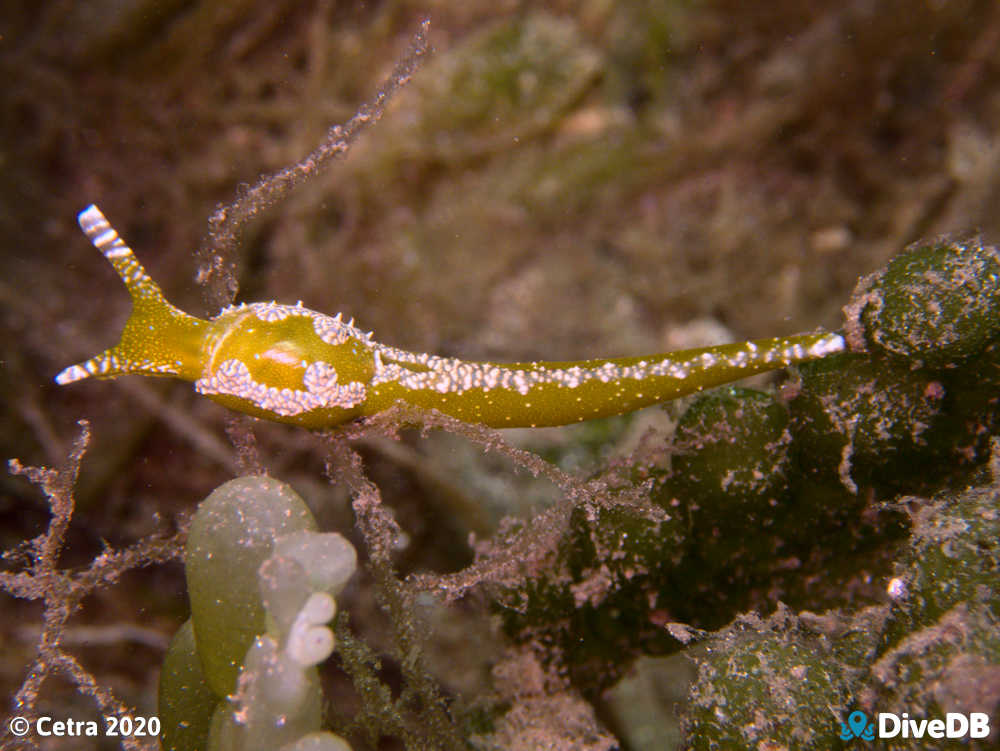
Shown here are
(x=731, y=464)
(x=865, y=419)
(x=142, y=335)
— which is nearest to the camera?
(x=865, y=419)

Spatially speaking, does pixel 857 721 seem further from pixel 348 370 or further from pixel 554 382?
pixel 348 370

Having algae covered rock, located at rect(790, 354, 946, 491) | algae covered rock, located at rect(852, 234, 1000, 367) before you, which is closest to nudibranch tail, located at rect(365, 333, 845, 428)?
algae covered rock, located at rect(790, 354, 946, 491)

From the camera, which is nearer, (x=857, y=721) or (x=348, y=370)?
(x=857, y=721)

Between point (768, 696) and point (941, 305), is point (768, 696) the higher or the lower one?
the lower one

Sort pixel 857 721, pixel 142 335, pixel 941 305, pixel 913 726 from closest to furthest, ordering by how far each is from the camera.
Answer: pixel 913 726 < pixel 857 721 < pixel 941 305 < pixel 142 335

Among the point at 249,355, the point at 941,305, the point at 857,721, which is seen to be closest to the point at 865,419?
the point at 941,305

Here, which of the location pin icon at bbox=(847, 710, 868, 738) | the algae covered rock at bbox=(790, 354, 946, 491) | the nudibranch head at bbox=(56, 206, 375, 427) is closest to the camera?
the location pin icon at bbox=(847, 710, 868, 738)

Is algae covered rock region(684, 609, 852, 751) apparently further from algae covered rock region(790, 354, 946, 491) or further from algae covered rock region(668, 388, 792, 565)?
algae covered rock region(790, 354, 946, 491)

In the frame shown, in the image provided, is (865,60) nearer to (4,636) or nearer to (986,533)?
(986,533)

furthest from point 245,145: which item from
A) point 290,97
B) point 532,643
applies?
point 532,643
